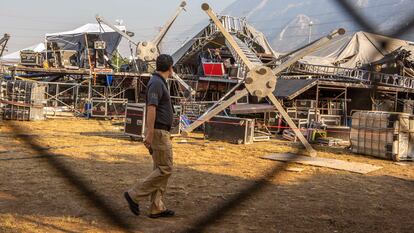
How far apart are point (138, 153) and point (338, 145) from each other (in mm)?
6877

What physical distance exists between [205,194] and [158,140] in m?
1.83

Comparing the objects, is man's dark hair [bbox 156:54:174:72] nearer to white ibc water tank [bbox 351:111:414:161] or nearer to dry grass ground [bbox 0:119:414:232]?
dry grass ground [bbox 0:119:414:232]

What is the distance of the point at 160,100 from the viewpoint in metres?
4.70

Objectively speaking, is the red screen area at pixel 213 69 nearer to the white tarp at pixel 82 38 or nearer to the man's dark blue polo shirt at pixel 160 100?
the white tarp at pixel 82 38

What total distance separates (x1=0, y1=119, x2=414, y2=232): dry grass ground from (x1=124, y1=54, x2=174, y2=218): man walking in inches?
10.6

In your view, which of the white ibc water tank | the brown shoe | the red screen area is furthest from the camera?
the red screen area

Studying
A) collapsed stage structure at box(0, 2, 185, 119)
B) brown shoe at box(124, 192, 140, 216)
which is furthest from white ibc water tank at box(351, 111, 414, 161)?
collapsed stage structure at box(0, 2, 185, 119)

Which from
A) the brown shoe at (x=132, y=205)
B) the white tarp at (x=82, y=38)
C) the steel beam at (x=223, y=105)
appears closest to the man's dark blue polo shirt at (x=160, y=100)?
the brown shoe at (x=132, y=205)

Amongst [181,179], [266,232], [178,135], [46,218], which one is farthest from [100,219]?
[178,135]

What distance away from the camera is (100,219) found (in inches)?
182

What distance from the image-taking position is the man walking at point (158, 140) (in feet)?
15.0

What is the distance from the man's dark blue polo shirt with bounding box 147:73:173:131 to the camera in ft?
15.1

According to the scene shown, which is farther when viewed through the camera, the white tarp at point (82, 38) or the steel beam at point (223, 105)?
the white tarp at point (82, 38)

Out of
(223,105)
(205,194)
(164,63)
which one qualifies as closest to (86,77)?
(223,105)
